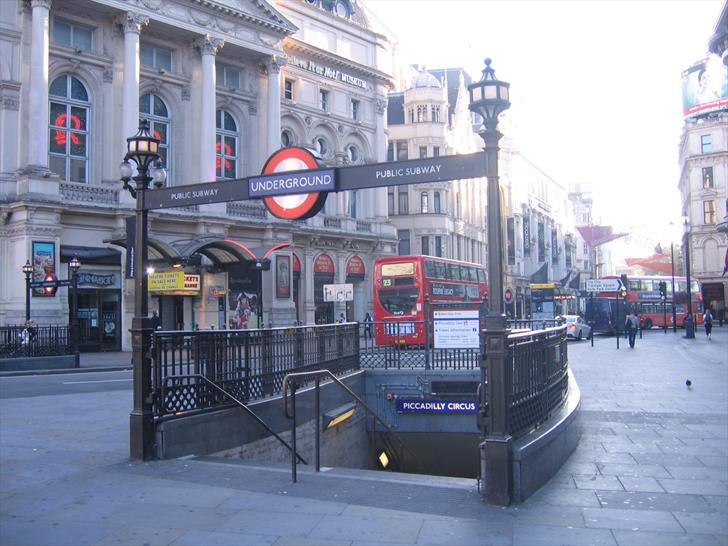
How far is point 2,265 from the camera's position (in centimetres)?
3000

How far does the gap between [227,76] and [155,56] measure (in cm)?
468

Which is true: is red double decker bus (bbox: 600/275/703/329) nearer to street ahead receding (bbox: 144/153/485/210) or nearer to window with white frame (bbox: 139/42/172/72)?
window with white frame (bbox: 139/42/172/72)

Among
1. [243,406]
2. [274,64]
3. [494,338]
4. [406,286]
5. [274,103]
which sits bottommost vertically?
[243,406]

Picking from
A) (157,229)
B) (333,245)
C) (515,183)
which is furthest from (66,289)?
(515,183)

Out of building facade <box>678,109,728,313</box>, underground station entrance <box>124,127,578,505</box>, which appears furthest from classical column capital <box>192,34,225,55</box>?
building facade <box>678,109,728,313</box>

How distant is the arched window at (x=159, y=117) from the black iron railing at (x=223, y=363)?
990 inches

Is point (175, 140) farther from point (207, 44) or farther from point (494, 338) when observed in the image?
point (494, 338)

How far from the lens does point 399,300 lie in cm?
2839

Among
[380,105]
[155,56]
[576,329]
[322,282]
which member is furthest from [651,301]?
[155,56]

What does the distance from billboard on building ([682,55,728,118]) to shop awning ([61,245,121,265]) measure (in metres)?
56.5

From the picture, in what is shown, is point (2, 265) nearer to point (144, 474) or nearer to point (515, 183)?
point (144, 474)

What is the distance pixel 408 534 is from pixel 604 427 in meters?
6.57

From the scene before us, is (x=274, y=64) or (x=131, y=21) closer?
(x=131, y=21)

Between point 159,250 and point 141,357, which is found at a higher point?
point 159,250
